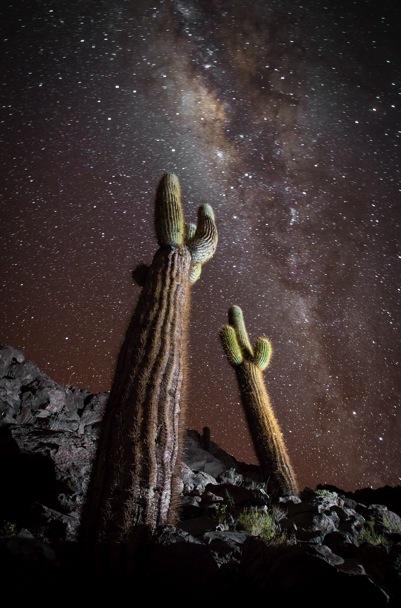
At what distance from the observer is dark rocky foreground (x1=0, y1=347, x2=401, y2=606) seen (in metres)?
2.29

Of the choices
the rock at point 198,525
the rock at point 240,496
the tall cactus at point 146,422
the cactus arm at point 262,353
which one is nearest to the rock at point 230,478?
the rock at point 240,496

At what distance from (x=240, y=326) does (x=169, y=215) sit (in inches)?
197

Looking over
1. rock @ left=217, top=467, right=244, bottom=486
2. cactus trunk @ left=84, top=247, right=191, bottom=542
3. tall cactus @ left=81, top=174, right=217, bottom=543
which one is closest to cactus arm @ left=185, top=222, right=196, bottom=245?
tall cactus @ left=81, top=174, right=217, bottom=543

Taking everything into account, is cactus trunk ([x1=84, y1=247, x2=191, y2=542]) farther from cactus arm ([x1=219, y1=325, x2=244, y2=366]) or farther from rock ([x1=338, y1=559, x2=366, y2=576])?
cactus arm ([x1=219, y1=325, x2=244, y2=366])

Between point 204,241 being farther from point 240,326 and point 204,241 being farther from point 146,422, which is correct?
point 240,326

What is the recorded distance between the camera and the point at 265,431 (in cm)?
822

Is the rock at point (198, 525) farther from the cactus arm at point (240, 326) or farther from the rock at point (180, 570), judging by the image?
the cactus arm at point (240, 326)

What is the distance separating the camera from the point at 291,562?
95.5 inches

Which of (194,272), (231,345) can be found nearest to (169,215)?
(194,272)

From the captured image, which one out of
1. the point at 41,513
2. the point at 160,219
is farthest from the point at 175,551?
the point at 160,219

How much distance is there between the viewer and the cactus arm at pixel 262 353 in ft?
29.6

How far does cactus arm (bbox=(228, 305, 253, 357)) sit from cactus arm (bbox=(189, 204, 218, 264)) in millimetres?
3930

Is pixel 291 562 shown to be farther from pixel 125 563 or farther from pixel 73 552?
pixel 73 552

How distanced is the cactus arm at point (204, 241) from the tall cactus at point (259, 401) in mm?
3951
